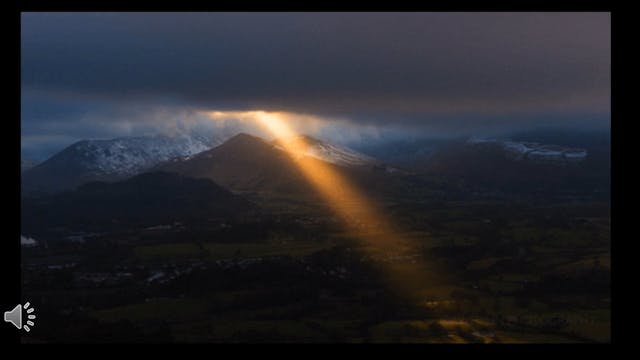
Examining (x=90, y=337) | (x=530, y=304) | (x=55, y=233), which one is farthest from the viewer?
(x=55, y=233)

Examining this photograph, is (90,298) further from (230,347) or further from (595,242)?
(595,242)

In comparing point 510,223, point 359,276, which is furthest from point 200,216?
point 359,276

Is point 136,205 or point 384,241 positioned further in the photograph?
point 136,205

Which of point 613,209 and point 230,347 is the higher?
point 613,209

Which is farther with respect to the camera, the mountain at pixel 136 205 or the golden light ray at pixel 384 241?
the mountain at pixel 136 205

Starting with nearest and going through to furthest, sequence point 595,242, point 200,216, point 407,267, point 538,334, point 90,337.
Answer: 1. point 90,337
2. point 538,334
3. point 407,267
4. point 595,242
5. point 200,216

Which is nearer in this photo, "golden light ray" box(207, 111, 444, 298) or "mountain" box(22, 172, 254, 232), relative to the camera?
"golden light ray" box(207, 111, 444, 298)

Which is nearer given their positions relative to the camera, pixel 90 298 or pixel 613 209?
pixel 613 209

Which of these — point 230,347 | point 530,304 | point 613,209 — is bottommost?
point 530,304
